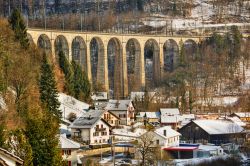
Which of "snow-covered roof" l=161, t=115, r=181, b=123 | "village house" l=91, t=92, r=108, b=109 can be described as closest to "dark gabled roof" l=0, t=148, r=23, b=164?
"snow-covered roof" l=161, t=115, r=181, b=123

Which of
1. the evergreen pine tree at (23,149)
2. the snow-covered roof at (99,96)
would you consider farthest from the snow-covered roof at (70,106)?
the evergreen pine tree at (23,149)

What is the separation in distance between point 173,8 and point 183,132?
102315mm

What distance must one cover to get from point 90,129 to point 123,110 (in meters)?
13.6

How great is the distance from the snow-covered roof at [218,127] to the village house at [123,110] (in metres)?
8.82

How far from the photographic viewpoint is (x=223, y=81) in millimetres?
106688

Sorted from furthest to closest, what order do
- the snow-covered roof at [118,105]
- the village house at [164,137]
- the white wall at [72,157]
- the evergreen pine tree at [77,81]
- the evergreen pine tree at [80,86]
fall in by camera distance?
the evergreen pine tree at [80,86], the evergreen pine tree at [77,81], the snow-covered roof at [118,105], the village house at [164,137], the white wall at [72,157]

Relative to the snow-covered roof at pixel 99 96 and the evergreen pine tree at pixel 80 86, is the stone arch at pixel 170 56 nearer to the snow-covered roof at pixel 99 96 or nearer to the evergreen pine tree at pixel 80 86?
the snow-covered roof at pixel 99 96

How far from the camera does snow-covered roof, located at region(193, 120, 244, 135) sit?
58344mm

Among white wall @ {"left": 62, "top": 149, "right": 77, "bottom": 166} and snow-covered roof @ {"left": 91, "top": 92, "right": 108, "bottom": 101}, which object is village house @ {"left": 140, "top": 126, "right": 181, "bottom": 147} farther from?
snow-covered roof @ {"left": 91, "top": 92, "right": 108, "bottom": 101}

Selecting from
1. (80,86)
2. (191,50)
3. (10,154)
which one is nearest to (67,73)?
(80,86)

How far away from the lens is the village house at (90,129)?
169 feet

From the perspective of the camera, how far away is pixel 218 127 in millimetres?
59562

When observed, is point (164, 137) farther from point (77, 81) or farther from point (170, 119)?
point (77, 81)

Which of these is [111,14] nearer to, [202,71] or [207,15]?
[207,15]
